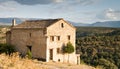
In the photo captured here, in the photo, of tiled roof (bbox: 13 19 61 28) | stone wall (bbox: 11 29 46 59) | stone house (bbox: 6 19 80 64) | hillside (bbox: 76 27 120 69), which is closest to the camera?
stone house (bbox: 6 19 80 64)

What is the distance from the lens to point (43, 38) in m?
33.2

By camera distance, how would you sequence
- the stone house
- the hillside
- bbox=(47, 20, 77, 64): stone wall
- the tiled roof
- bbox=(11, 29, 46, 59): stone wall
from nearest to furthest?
the stone house < bbox=(11, 29, 46, 59): stone wall < bbox=(47, 20, 77, 64): stone wall < the tiled roof < the hillside

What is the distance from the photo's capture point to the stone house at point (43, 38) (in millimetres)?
33219

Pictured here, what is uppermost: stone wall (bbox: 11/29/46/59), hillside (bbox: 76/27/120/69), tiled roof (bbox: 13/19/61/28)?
tiled roof (bbox: 13/19/61/28)

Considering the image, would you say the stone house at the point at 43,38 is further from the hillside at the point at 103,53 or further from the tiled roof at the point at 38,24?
the hillside at the point at 103,53

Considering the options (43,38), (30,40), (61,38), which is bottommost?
(30,40)

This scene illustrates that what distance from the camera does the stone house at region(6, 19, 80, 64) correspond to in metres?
33.2

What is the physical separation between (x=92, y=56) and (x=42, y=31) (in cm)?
4079

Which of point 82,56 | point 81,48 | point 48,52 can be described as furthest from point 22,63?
point 81,48

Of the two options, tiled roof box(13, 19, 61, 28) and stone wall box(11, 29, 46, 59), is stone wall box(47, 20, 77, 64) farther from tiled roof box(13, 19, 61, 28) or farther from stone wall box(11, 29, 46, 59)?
stone wall box(11, 29, 46, 59)

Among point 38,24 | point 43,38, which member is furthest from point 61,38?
point 38,24

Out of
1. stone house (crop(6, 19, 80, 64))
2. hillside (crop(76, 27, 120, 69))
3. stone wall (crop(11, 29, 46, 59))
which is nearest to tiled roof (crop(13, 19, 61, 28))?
stone house (crop(6, 19, 80, 64))

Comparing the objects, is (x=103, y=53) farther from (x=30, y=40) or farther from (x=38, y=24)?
(x=30, y=40)

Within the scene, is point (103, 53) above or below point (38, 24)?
below
